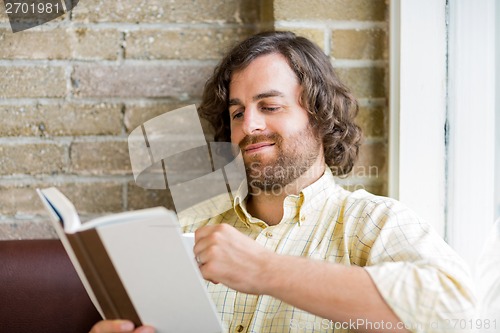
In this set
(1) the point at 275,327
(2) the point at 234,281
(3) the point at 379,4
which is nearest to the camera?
(2) the point at 234,281

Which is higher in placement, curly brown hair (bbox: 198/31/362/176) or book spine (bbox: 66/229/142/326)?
curly brown hair (bbox: 198/31/362/176)

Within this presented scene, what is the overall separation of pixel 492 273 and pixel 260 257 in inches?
16.1

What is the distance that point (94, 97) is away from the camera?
4.92ft

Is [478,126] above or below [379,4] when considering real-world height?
below

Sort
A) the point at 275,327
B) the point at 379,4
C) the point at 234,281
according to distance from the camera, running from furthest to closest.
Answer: the point at 379,4
the point at 275,327
the point at 234,281

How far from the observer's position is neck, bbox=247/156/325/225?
1.37m

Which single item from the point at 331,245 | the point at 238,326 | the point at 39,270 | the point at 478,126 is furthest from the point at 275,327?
the point at 478,126

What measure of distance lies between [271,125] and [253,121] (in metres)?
0.04

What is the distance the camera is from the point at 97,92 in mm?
1501

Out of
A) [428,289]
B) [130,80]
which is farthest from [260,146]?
[428,289]

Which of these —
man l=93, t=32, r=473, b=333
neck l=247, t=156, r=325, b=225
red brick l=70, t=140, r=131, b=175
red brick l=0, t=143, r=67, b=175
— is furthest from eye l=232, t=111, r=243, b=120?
red brick l=0, t=143, r=67, b=175

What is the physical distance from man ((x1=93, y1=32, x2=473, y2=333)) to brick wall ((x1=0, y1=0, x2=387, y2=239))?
10 centimetres

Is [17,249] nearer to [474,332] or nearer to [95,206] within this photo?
[95,206]

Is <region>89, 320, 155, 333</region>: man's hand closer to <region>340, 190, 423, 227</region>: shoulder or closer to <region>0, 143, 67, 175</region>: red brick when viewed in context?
<region>340, 190, 423, 227</region>: shoulder
